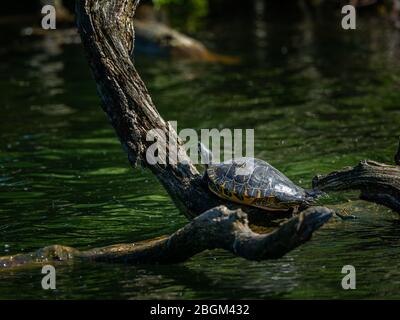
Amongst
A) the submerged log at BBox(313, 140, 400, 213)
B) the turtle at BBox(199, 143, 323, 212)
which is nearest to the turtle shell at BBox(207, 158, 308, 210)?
the turtle at BBox(199, 143, 323, 212)

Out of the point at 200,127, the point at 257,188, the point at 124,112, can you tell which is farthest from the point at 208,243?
the point at 200,127

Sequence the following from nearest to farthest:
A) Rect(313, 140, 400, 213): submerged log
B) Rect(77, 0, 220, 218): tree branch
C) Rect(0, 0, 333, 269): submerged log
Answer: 1. Rect(0, 0, 333, 269): submerged log
2. Rect(313, 140, 400, 213): submerged log
3. Rect(77, 0, 220, 218): tree branch

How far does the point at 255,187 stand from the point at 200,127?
6.26 meters

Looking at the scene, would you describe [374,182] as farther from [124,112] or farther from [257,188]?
[124,112]

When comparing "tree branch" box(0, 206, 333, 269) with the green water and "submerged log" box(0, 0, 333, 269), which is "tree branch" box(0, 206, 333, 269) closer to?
"submerged log" box(0, 0, 333, 269)

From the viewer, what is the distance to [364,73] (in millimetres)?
19172

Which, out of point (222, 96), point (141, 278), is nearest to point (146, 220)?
point (141, 278)

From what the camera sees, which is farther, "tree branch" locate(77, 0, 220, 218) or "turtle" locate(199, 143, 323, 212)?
"tree branch" locate(77, 0, 220, 218)

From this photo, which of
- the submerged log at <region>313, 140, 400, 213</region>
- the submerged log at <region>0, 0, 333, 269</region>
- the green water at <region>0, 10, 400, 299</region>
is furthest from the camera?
the submerged log at <region>313, 140, 400, 213</region>

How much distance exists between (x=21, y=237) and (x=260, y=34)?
17900 mm

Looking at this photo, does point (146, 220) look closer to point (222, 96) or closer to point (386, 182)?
point (386, 182)

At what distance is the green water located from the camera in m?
7.94

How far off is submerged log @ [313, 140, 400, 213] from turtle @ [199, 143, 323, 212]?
291 mm

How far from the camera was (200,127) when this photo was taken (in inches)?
589
